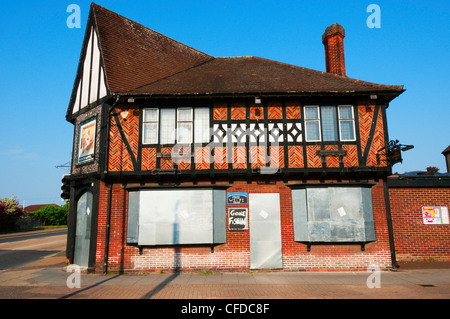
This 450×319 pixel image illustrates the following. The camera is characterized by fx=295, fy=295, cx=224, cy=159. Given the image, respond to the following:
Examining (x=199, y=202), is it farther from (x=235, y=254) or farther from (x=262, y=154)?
(x=262, y=154)

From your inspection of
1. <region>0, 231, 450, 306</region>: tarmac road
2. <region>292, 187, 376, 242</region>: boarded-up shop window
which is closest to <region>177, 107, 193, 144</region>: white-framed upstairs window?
<region>292, 187, 376, 242</region>: boarded-up shop window

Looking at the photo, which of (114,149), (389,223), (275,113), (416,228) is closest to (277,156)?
(275,113)

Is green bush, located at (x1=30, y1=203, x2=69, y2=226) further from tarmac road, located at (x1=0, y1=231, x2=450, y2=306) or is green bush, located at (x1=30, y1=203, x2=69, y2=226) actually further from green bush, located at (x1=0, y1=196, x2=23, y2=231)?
tarmac road, located at (x1=0, y1=231, x2=450, y2=306)

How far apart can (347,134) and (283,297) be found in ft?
23.9

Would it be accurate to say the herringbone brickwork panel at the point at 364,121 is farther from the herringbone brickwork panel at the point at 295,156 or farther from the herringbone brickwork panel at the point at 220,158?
the herringbone brickwork panel at the point at 220,158

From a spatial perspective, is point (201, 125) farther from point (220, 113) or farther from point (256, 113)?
point (256, 113)

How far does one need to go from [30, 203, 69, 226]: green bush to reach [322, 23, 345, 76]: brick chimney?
46.4 metres

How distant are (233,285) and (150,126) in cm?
701

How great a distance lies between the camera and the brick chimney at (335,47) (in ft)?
49.2

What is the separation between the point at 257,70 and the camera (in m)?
15.1

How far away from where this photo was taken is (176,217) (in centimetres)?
1157

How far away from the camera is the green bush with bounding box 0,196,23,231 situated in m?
32.9
